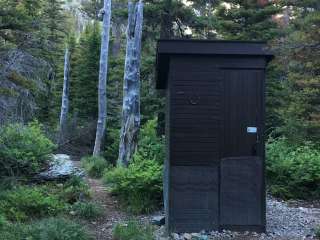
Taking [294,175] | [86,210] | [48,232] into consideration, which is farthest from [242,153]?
[294,175]

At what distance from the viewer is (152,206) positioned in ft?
32.2

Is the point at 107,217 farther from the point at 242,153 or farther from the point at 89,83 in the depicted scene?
the point at 89,83

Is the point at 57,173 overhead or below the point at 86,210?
overhead

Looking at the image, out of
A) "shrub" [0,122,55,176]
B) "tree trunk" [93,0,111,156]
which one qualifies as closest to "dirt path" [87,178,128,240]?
"shrub" [0,122,55,176]

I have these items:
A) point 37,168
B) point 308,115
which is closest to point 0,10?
point 37,168

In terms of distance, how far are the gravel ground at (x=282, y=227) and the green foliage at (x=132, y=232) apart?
25 cm

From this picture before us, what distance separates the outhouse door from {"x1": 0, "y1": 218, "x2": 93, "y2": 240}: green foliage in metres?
1.61

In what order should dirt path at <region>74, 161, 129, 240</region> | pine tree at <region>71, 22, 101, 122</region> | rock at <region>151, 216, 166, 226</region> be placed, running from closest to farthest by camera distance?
dirt path at <region>74, 161, 129, 240</region>, rock at <region>151, 216, 166, 226</region>, pine tree at <region>71, 22, 101, 122</region>

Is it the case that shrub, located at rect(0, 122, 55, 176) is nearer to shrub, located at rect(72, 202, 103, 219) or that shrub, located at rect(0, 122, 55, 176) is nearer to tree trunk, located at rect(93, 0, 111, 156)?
shrub, located at rect(72, 202, 103, 219)

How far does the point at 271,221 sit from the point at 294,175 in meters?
3.02

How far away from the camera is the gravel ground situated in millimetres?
7699

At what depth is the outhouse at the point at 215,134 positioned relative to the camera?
7820mm

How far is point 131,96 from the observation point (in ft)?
48.9

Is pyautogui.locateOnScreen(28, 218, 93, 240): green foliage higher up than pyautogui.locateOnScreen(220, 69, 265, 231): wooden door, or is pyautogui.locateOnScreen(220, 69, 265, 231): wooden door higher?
pyautogui.locateOnScreen(220, 69, 265, 231): wooden door
